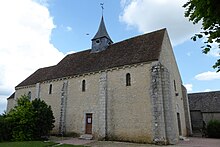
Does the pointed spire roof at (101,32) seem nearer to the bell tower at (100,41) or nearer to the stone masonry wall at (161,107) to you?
the bell tower at (100,41)

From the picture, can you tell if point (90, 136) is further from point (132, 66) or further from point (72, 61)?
point (72, 61)

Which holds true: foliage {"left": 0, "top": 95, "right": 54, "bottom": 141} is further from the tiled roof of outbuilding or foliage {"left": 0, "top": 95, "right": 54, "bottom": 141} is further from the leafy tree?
the tiled roof of outbuilding

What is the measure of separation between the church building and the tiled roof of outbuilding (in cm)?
710

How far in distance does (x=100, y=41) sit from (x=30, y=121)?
39.0ft

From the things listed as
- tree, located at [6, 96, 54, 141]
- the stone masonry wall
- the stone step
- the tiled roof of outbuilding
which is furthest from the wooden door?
the tiled roof of outbuilding

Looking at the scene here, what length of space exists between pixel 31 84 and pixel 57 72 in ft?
16.3

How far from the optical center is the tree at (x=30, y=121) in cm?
1577

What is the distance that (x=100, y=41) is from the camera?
2247 centimetres

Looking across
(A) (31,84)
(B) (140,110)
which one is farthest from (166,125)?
(A) (31,84)

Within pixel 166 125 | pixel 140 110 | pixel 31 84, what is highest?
pixel 31 84

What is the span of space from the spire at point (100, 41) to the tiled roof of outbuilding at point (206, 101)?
16033 mm

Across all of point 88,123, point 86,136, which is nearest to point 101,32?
point 88,123

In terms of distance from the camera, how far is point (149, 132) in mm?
14000

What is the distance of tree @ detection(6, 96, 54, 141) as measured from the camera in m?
15.8
